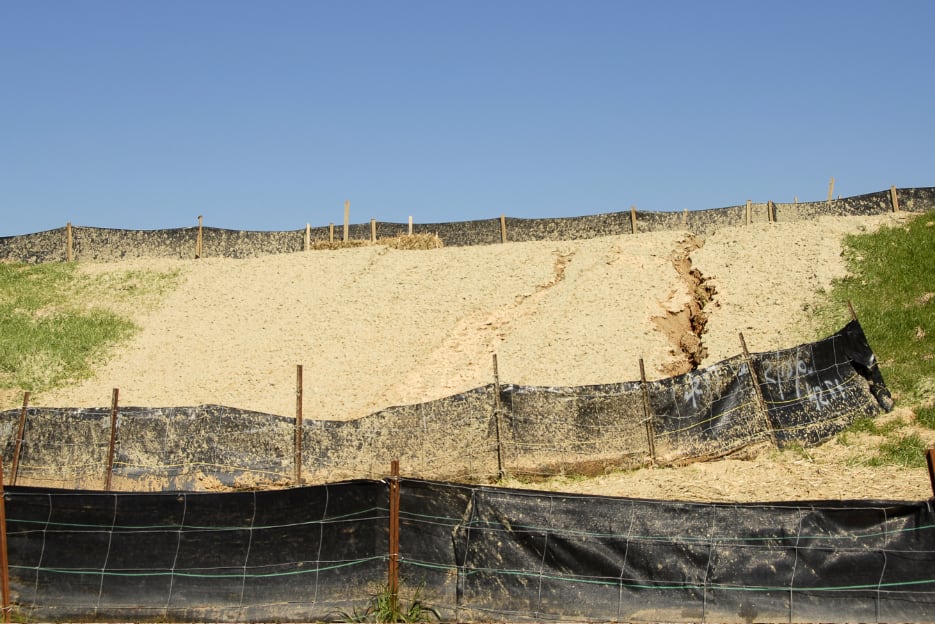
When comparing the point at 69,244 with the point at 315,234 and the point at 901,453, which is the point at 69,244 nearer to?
the point at 315,234

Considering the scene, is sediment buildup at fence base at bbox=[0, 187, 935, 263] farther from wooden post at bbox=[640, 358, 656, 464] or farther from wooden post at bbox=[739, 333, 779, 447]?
wooden post at bbox=[640, 358, 656, 464]

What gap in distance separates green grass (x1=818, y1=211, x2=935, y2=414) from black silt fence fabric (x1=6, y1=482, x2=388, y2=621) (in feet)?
40.1

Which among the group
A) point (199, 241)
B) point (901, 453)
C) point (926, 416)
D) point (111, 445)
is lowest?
point (901, 453)

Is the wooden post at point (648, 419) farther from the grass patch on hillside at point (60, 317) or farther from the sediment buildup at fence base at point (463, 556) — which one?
the grass patch on hillside at point (60, 317)

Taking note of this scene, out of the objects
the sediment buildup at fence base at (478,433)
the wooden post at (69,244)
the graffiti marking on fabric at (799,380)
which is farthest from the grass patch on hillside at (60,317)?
the graffiti marking on fabric at (799,380)

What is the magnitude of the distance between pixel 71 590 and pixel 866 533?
7.71m

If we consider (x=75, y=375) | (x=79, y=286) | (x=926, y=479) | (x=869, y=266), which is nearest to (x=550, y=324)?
(x=869, y=266)

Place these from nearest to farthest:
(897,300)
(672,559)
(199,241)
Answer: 1. (672,559)
2. (897,300)
3. (199,241)

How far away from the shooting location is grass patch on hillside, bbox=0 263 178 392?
27.0 m

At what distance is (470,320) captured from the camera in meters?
27.6

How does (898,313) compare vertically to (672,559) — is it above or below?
above

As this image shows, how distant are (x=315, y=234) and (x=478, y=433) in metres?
22.4

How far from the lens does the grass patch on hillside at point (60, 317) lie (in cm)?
2697

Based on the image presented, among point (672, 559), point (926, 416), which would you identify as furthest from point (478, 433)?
point (926, 416)
